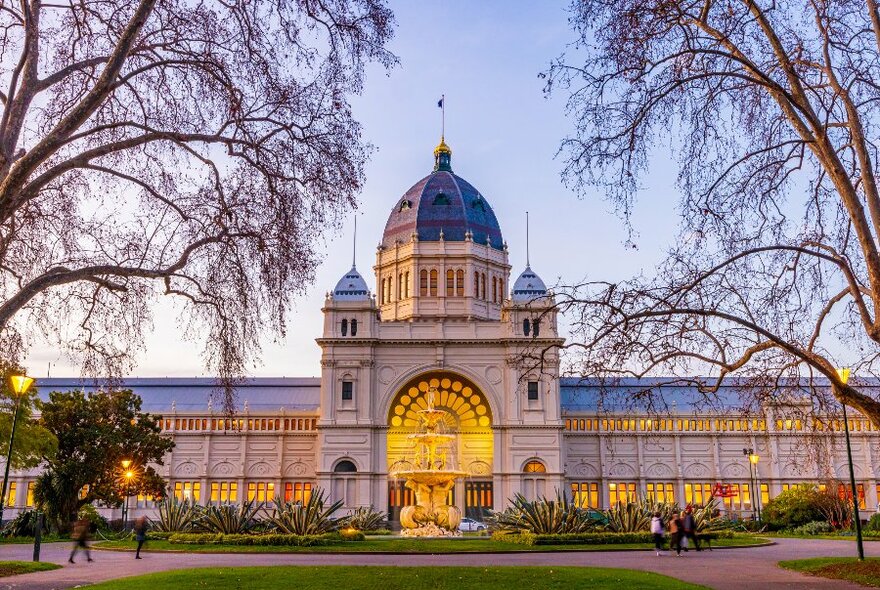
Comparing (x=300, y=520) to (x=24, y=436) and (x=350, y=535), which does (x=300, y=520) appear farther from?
(x=24, y=436)

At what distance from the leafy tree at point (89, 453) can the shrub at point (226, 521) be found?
53.4 ft

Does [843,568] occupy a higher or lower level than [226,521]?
lower

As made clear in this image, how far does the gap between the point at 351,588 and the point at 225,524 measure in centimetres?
2037

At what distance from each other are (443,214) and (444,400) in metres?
19.2

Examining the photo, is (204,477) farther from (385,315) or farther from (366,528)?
(366,528)

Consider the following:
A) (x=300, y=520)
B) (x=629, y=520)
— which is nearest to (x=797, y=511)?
(x=629, y=520)

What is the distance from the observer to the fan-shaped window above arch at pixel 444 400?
74438 millimetres

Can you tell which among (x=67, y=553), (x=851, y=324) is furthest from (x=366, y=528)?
(x=851, y=324)

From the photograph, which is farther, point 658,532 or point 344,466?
point 344,466

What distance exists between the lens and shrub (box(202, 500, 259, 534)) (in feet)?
121

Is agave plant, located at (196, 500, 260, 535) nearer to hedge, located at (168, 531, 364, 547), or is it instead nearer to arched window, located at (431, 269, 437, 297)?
hedge, located at (168, 531, 364, 547)

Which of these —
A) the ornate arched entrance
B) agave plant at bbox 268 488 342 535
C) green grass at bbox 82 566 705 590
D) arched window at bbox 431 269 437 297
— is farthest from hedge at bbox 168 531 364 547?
arched window at bbox 431 269 437 297

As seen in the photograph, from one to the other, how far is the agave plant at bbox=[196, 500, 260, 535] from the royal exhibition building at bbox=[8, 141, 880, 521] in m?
29.9

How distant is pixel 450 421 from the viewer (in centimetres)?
7375
